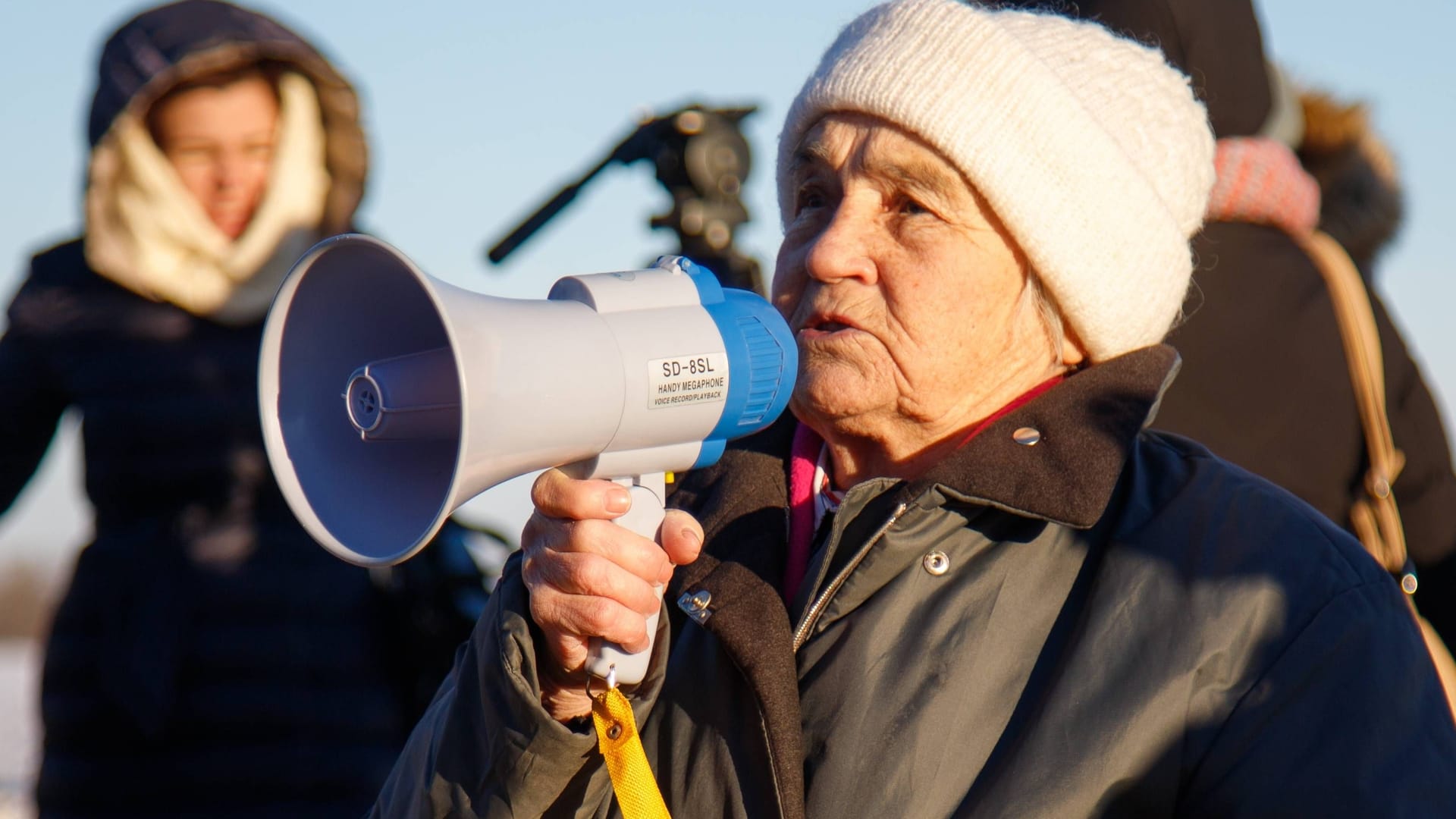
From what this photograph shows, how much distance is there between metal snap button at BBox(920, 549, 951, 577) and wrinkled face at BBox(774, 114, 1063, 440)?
308mm

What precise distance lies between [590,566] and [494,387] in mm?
295

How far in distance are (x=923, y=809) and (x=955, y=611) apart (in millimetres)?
274

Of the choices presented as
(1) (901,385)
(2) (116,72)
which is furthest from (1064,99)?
(2) (116,72)

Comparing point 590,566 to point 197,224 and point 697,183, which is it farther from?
point 197,224

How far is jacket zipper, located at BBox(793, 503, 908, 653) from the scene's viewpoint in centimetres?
217

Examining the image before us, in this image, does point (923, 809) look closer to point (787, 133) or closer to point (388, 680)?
point (787, 133)

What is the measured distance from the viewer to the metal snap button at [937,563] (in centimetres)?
216

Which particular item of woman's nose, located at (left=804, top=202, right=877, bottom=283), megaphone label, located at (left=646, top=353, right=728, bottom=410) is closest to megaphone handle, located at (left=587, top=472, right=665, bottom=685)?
megaphone label, located at (left=646, top=353, right=728, bottom=410)

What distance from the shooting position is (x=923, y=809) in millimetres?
1989

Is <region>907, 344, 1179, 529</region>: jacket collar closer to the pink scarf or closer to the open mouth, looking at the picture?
the open mouth

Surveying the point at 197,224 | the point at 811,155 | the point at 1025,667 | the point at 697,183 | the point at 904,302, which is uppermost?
the point at 811,155

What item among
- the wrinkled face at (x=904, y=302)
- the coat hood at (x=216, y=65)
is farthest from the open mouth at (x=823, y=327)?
the coat hood at (x=216, y=65)

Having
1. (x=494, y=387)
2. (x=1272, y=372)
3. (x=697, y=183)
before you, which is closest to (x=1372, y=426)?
(x=1272, y=372)

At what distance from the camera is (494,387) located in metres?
1.88
